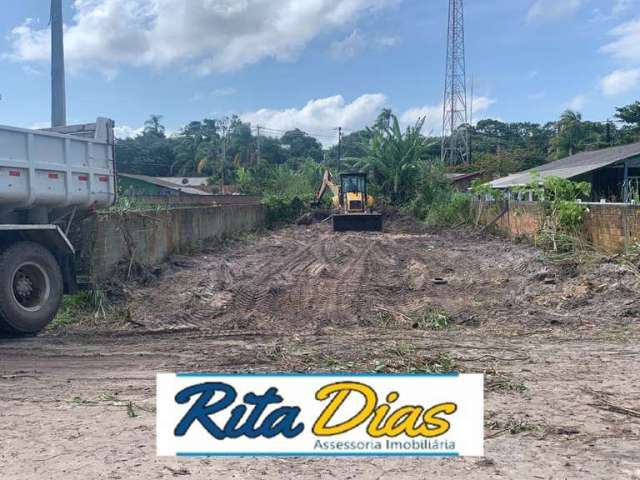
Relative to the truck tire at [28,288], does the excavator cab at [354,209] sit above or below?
above

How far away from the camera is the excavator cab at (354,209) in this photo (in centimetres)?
2623

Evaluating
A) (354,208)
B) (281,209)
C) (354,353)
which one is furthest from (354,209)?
(354,353)

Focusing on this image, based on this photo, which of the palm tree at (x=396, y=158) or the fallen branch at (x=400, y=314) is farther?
the palm tree at (x=396, y=158)

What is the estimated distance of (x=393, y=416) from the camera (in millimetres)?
3543

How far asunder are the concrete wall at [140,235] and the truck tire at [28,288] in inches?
45.8

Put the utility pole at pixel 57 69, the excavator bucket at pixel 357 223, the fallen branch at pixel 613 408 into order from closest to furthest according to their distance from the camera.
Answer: the fallen branch at pixel 613 408
the utility pole at pixel 57 69
the excavator bucket at pixel 357 223

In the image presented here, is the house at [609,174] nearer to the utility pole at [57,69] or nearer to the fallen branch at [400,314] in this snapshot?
the fallen branch at [400,314]

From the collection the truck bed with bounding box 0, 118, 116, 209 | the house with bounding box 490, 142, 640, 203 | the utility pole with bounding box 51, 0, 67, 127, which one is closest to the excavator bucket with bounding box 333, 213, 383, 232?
the house with bounding box 490, 142, 640, 203

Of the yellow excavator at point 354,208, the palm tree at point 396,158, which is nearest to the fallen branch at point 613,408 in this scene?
the yellow excavator at point 354,208

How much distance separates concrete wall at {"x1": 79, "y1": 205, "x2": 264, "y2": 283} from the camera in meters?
9.76

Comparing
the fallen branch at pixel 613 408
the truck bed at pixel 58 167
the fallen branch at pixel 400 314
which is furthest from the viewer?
the fallen branch at pixel 400 314

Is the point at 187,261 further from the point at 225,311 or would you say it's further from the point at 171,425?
the point at 171,425
